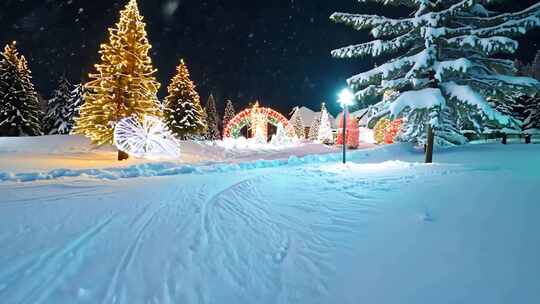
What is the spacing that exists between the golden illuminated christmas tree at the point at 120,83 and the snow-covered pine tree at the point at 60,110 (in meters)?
24.2

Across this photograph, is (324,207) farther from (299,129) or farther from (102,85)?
(299,129)

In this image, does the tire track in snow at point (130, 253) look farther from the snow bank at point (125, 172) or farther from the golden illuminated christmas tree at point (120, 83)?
the golden illuminated christmas tree at point (120, 83)

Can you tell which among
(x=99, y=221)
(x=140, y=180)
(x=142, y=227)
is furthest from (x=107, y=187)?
(x=142, y=227)

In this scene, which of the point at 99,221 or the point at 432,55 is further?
the point at 432,55

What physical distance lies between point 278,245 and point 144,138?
50.4 ft

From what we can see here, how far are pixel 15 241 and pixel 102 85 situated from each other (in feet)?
51.2

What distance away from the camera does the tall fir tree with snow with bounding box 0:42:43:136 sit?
30953mm

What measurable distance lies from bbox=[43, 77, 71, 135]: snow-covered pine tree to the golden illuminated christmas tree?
24210 mm

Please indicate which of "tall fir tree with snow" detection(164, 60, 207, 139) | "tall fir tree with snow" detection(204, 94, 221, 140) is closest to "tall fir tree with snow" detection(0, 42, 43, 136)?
"tall fir tree with snow" detection(164, 60, 207, 139)

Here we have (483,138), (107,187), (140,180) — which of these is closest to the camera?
(107,187)

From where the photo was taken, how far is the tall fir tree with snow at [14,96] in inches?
1219

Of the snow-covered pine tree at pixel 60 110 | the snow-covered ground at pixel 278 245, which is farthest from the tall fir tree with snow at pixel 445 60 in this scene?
the snow-covered pine tree at pixel 60 110

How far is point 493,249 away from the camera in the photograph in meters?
3.89

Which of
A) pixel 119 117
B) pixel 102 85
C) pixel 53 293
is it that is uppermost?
pixel 102 85
